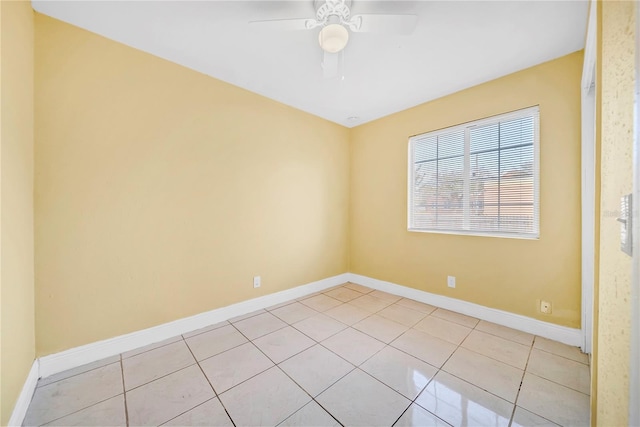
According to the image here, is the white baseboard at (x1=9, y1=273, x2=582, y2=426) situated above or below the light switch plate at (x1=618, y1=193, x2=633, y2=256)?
below

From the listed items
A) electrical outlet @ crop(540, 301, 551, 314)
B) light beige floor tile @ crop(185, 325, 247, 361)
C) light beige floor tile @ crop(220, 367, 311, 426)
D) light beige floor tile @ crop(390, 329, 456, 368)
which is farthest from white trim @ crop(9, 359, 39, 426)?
electrical outlet @ crop(540, 301, 551, 314)

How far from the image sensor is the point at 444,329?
228 cm

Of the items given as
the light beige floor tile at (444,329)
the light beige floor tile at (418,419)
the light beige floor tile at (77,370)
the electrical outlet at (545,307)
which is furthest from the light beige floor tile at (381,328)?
the light beige floor tile at (77,370)

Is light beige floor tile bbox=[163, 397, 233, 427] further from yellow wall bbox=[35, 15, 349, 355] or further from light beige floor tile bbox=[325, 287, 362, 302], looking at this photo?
light beige floor tile bbox=[325, 287, 362, 302]

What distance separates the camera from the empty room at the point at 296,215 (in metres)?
1.29

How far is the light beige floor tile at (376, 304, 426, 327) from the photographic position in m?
2.46

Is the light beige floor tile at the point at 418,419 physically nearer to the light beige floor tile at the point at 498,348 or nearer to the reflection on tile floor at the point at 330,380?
the reflection on tile floor at the point at 330,380

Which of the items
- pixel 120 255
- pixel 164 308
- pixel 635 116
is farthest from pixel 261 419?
pixel 635 116

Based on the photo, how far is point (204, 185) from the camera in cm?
235

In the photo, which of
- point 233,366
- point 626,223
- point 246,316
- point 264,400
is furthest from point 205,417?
point 626,223

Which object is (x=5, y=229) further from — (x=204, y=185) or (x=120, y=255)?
(x=204, y=185)

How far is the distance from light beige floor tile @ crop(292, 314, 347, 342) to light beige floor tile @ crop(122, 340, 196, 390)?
3.17 ft

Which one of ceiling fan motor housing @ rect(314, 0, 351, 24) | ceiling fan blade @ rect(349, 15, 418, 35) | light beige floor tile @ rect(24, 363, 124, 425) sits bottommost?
light beige floor tile @ rect(24, 363, 124, 425)

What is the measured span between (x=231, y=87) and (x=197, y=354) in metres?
2.57
